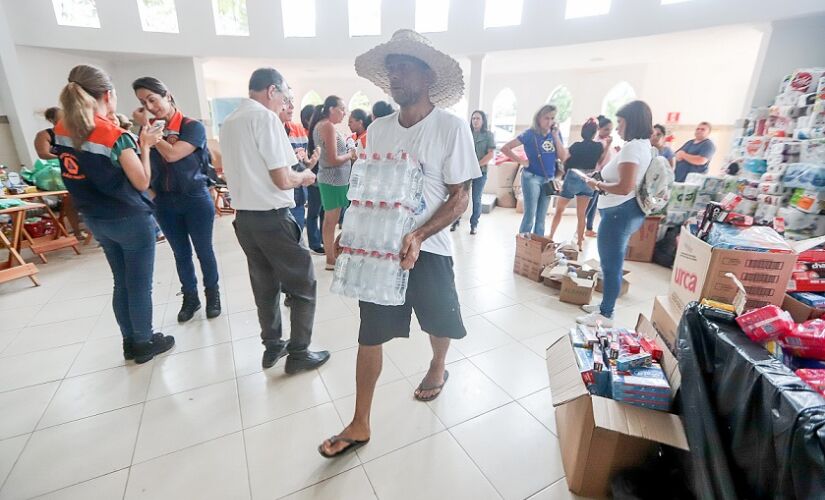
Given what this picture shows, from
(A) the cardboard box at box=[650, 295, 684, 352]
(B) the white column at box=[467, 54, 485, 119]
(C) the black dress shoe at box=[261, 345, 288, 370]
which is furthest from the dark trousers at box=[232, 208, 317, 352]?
A: (B) the white column at box=[467, 54, 485, 119]

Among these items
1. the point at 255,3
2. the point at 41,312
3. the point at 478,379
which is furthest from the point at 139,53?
the point at 478,379

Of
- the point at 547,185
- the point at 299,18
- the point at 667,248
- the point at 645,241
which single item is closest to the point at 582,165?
the point at 547,185

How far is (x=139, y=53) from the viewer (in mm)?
6996

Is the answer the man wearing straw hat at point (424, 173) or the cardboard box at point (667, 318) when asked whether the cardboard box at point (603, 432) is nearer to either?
the cardboard box at point (667, 318)

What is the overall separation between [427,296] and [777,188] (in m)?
3.99

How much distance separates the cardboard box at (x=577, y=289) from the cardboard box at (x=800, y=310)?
51.5 inches

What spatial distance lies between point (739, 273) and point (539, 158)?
7.69 feet

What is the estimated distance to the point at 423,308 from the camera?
4.62 feet

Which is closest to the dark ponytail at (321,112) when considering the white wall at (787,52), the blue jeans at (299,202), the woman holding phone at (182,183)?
the blue jeans at (299,202)

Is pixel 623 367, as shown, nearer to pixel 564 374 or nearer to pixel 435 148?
pixel 564 374

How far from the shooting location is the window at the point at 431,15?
7047 mm

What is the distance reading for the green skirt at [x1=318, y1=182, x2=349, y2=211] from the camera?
3131mm

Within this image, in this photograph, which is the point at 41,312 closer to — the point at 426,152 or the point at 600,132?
the point at 426,152

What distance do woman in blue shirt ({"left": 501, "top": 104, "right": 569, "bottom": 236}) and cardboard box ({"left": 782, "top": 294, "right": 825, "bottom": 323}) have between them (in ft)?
7.55
